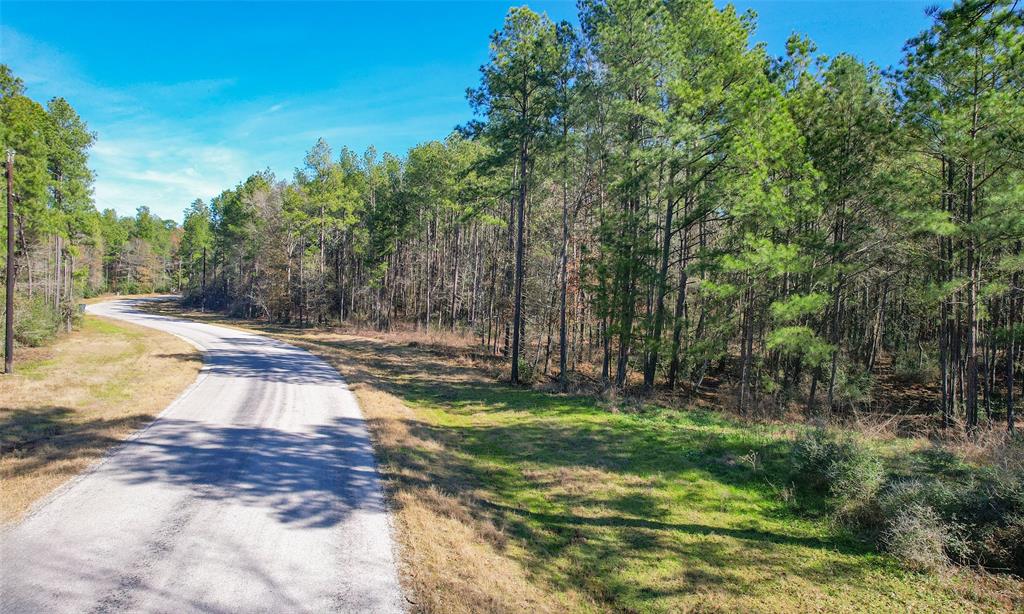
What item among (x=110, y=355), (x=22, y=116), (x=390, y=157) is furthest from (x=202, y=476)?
(x=390, y=157)

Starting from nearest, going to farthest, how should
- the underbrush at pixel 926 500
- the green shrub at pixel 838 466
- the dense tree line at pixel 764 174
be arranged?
1. the underbrush at pixel 926 500
2. the green shrub at pixel 838 466
3. the dense tree line at pixel 764 174

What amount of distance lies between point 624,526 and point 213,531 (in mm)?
6297

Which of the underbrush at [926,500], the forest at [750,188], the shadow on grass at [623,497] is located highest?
the forest at [750,188]

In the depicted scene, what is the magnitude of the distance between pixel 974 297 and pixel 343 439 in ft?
65.2

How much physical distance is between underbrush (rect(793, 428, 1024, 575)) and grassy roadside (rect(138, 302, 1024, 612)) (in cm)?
34

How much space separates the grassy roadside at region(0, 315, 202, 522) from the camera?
7.92 m

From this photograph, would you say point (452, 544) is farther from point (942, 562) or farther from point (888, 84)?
point (888, 84)

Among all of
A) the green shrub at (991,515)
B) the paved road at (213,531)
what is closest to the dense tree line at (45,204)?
the paved road at (213,531)

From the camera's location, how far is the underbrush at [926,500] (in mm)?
5737

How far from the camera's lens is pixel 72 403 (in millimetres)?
13047

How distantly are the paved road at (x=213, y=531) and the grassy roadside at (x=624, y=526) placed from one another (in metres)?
0.76

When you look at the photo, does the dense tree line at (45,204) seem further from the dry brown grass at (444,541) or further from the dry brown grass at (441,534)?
the dry brown grass at (444,541)

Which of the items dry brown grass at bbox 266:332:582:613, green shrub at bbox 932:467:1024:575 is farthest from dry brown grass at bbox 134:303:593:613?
green shrub at bbox 932:467:1024:575

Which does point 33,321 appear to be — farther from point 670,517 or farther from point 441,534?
point 670,517
